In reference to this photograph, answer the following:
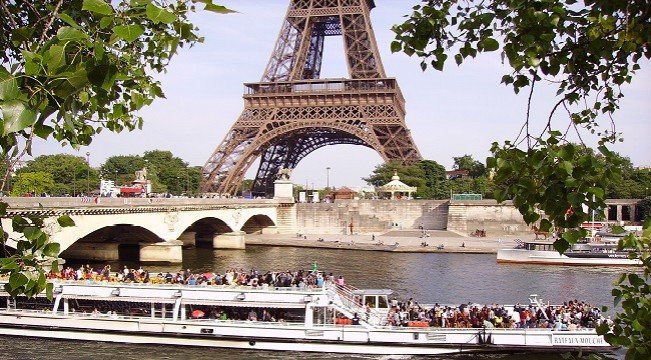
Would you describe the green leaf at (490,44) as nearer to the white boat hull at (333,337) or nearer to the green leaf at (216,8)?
the green leaf at (216,8)

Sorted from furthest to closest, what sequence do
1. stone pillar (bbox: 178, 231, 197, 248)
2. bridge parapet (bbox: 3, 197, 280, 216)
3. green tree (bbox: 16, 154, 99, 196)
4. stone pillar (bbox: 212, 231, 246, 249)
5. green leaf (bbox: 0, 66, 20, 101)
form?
green tree (bbox: 16, 154, 99, 196)
stone pillar (bbox: 178, 231, 197, 248)
stone pillar (bbox: 212, 231, 246, 249)
bridge parapet (bbox: 3, 197, 280, 216)
green leaf (bbox: 0, 66, 20, 101)

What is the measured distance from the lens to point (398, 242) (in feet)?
190

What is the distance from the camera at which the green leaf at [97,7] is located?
9.40 ft

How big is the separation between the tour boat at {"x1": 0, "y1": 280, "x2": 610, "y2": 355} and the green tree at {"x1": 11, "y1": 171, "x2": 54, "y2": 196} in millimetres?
47696

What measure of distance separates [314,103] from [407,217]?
1674 cm

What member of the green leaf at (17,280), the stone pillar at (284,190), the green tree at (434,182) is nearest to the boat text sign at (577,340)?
the green leaf at (17,280)

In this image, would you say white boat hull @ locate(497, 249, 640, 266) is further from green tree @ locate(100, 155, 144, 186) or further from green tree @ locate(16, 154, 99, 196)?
green tree @ locate(100, 155, 144, 186)

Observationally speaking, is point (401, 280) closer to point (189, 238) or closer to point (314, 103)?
point (189, 238)

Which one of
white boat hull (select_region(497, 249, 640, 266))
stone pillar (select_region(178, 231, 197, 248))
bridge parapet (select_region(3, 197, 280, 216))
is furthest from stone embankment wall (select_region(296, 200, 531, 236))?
white boat hull (select_region(497, 249, 640, 266))

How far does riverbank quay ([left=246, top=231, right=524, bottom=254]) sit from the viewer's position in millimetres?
52875

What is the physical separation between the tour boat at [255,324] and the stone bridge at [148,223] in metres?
3.37

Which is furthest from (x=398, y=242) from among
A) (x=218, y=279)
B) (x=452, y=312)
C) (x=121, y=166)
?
(x=121, y=166)

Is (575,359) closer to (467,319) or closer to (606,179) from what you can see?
(606,179)

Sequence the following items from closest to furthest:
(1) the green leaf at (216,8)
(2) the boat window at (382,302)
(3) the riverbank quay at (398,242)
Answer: (1) the green leaf at (216,8) → (2) the boat window at (382,302) → (3) the riverbank quay at (398,242)
